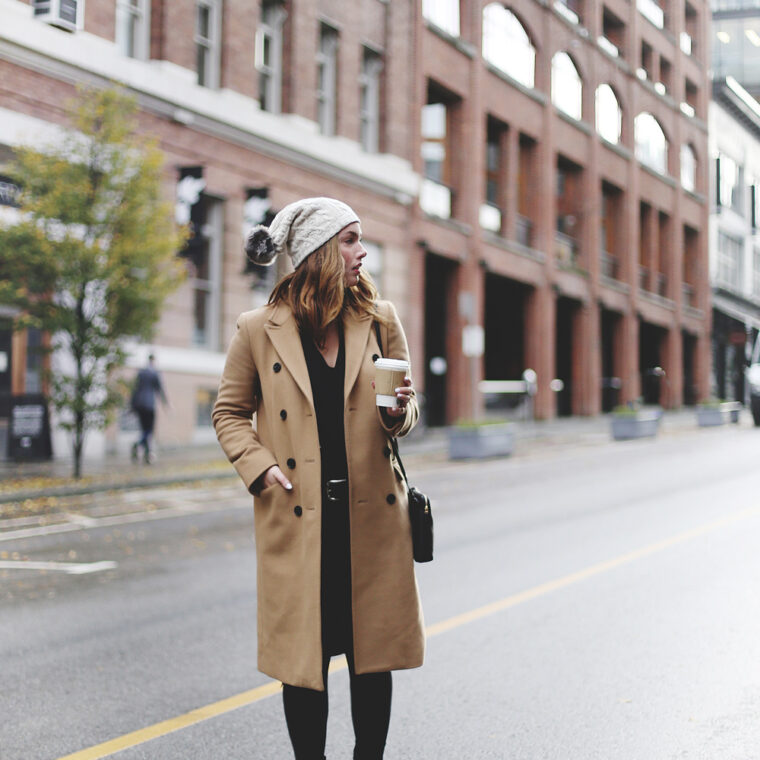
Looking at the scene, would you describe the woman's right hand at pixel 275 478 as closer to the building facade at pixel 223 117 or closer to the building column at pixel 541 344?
the building facade at pixel 223 117

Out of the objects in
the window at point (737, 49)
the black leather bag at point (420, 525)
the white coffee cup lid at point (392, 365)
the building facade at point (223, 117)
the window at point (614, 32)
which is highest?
the window at point (737, 49)

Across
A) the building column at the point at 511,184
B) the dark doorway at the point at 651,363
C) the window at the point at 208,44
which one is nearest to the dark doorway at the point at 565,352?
the building column at the point at 511,184

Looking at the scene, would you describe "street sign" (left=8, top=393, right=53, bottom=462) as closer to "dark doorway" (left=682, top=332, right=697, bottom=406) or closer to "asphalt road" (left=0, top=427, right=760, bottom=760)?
"asphalt road" (left=0, top=427, right=760, bottom=760)

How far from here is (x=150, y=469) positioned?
624 inches

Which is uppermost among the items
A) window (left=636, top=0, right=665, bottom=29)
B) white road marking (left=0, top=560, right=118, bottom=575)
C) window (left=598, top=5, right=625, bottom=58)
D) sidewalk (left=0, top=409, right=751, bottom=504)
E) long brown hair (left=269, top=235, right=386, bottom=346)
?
window (left=636, top=0, right=665, bottom=29)

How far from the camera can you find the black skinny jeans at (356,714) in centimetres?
317

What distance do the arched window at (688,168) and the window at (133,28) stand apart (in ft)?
111

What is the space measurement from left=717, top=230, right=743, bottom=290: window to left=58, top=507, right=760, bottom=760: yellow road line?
45.2 metres

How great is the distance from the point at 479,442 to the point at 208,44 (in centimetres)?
1032

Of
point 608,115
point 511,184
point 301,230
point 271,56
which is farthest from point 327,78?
point 301,230

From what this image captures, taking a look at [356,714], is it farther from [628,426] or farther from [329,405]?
[628,426]

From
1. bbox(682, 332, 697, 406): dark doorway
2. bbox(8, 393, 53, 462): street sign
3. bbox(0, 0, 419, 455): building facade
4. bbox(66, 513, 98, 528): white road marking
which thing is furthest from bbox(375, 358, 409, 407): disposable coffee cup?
bbox(682, 332, 697, 406): dark doorway

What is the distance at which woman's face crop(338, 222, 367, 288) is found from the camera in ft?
10.6

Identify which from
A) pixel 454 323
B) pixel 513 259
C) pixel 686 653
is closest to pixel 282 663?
pixel 686 653
